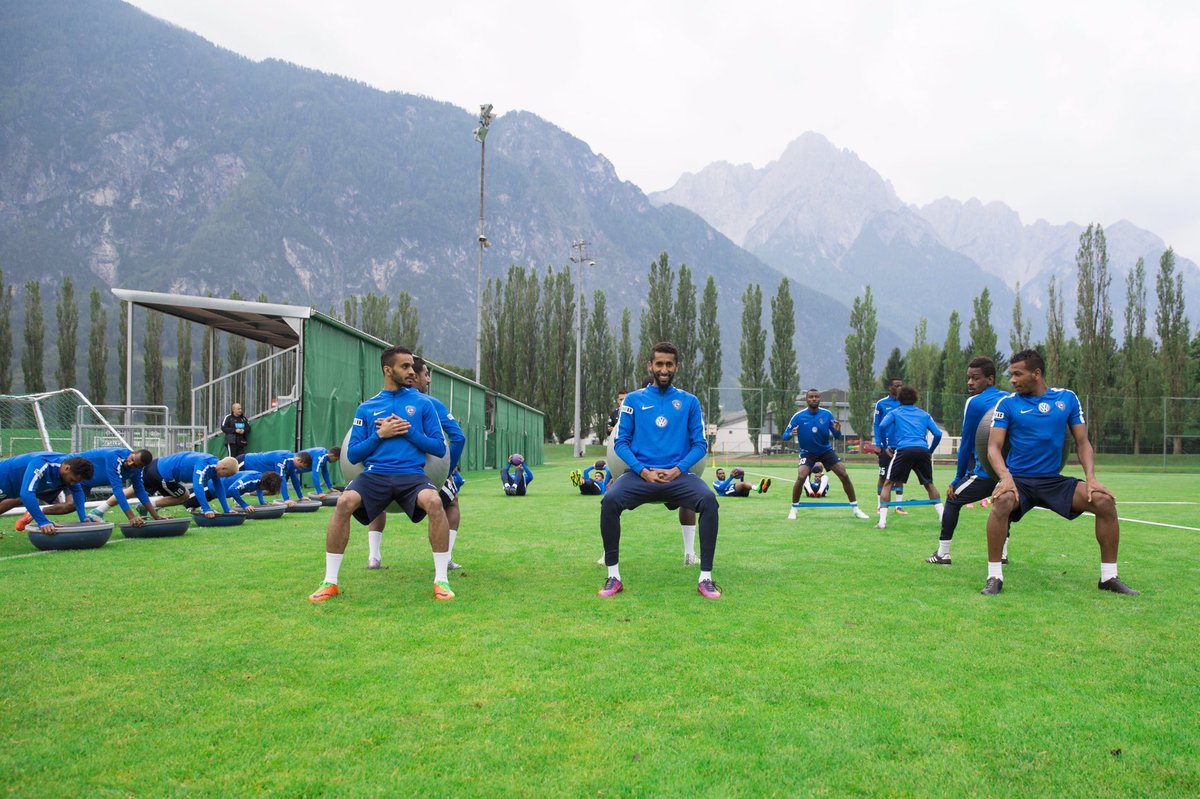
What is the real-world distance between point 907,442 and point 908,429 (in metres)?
0.18

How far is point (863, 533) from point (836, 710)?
6.58 meters

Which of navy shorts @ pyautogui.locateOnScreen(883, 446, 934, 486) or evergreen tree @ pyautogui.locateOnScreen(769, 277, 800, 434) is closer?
navy shorts @ pyautogui.locateOnScreen(883, 446, 934, 486)

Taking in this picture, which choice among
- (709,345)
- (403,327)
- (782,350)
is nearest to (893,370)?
(782,350)

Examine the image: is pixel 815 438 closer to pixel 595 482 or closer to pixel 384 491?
pixel 595 482

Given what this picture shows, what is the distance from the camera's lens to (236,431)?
49.4 ft

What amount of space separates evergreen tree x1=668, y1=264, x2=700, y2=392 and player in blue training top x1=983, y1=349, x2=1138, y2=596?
52.4 m

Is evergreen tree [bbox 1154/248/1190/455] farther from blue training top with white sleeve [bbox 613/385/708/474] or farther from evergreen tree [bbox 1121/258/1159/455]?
blue training top with white sleeve [bbox 613/385/708/474]

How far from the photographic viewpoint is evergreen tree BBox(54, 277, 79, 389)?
54438 mm

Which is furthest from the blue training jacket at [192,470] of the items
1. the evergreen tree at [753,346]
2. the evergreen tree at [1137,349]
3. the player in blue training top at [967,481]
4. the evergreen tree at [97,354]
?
the evergreen tree at [97,354]

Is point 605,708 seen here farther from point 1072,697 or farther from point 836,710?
point 1072,697

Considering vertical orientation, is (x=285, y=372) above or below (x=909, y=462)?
above

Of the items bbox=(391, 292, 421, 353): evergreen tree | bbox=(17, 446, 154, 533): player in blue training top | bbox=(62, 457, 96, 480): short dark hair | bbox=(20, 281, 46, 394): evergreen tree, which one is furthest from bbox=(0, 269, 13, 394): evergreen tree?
bbox=(62, 457, 96, 480): short dark hair

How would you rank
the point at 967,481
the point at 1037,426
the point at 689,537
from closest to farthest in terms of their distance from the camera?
the point at 1037,426, the point at 689,537, the point at 967,481

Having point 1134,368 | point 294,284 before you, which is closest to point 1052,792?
point 1134,368
